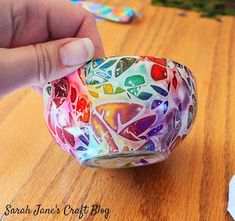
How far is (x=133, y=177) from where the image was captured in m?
0.46

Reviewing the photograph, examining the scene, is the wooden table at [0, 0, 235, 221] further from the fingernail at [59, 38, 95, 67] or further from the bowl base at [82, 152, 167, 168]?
the fingernail at [59, 38, 95, 67]

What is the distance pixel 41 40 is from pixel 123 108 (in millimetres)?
184

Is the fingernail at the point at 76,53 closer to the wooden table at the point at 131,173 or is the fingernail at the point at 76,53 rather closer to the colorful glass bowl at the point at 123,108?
the colorful glass bowl at the point at 123,108

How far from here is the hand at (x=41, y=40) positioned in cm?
40

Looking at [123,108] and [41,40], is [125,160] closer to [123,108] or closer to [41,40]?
[123,108]

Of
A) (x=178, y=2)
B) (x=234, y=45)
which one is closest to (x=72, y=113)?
(x=234, y=45)

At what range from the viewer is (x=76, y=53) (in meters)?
0.42

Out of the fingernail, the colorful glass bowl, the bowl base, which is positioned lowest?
the bowl base

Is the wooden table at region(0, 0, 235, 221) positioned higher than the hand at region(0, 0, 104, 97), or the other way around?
the hand at region(0, 0, 104, 97)

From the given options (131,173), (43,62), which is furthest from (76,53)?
(131,173)

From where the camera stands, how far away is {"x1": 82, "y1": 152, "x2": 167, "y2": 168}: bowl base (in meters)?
0.42

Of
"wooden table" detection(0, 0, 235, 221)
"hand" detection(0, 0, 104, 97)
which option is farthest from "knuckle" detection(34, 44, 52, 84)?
"wooden table" detection(0, 0, 235, 221)

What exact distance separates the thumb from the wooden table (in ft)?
0.34

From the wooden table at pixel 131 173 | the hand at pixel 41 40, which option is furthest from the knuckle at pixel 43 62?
the wooden table at pixel 131 173
